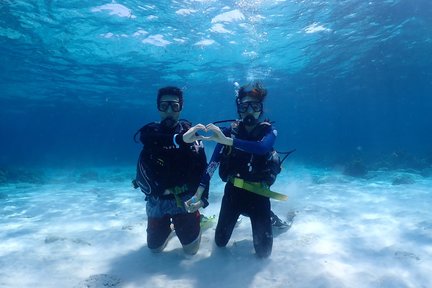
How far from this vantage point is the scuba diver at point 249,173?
5.32 meters

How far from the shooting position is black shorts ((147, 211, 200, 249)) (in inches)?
220

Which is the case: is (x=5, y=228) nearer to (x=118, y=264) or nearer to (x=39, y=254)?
(x=39, y=254)

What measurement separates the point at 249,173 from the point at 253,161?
24cm

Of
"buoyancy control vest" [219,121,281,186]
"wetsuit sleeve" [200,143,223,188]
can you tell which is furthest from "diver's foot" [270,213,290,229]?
"wetsuit sleeve" [200,143,223,188]

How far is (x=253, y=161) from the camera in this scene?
5.49 m

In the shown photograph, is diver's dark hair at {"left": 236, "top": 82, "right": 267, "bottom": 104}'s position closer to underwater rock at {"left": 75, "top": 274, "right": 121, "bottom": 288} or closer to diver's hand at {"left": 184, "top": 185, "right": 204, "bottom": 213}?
diver's hand at {"left": 184, "top": 185, "right": 204, "bottom": 213}

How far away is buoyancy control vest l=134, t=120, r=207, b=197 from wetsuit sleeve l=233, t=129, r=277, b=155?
3.74 feet

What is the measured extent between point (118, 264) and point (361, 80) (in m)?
40.8

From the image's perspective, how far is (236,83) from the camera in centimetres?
3453

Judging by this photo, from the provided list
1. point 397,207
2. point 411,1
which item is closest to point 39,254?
point 397,207

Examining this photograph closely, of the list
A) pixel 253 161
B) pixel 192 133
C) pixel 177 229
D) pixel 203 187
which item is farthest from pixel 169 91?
pixel 177 229

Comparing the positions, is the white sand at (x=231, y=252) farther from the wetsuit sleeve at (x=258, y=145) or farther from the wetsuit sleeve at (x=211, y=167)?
the wetsuit sleeve at (x=258, y=145)

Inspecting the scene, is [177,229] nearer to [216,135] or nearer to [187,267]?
[187,267]

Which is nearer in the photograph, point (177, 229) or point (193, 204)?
point (193, 204)
